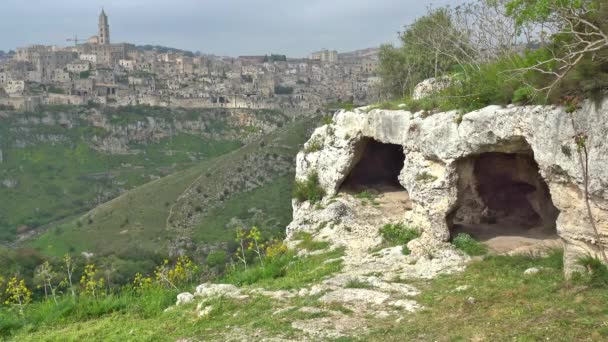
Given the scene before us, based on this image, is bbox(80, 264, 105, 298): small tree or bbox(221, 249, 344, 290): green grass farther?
bbox(80, 264, 105, 298): small tree

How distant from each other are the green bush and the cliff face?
217 mm

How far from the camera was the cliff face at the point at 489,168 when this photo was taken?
9992 mm

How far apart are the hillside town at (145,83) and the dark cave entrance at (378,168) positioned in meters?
105

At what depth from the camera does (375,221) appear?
16031 mm

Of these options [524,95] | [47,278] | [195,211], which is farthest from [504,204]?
[195,211]

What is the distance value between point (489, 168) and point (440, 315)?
7.84 meters

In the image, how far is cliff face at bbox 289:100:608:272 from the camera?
9992mm

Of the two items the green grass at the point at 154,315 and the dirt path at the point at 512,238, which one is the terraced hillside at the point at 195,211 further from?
the green grass at the point at 154,315

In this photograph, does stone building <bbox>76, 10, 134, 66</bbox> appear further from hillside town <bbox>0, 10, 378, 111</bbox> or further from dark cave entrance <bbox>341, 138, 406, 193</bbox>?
dark cave entrance <bbox>341, 138, 406, 193</bbox>

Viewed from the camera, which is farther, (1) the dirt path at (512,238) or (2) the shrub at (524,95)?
(1) the dirt path at (512,238)

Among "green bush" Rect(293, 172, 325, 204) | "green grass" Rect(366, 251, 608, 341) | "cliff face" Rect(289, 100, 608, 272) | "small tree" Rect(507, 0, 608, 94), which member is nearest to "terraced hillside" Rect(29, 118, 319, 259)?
"green bush" Rect(293, 172, 325, 204)

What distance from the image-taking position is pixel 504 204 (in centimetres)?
1619

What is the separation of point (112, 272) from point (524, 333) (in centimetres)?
4196

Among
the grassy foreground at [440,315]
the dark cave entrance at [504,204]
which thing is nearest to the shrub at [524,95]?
the dark cave entrance at [504,204]
